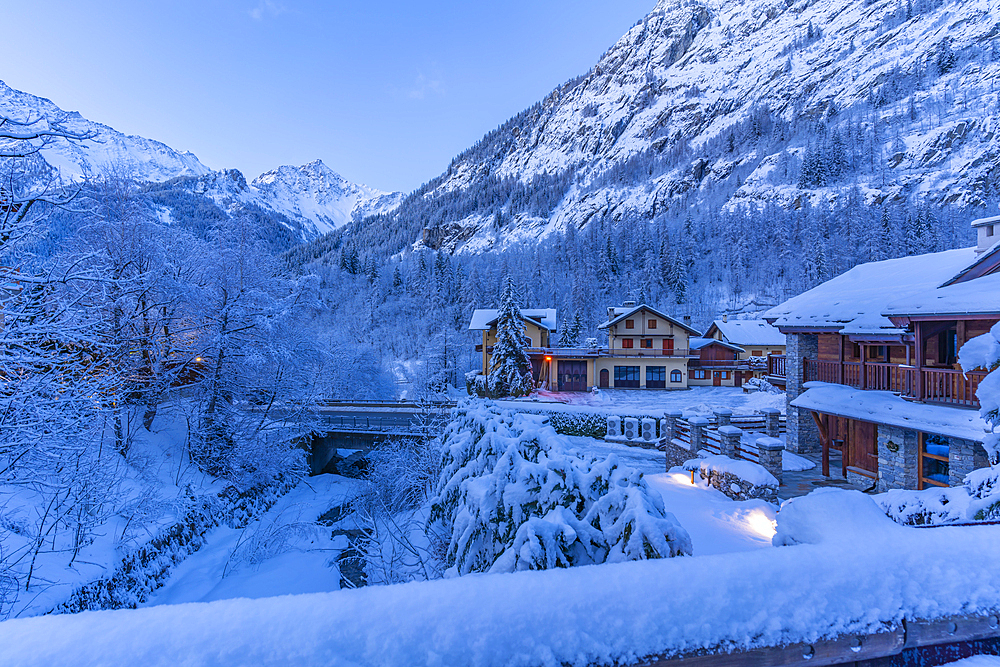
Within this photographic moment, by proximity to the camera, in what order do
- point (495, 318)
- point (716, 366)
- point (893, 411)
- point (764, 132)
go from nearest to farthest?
point (893, 411), point (495, 318), point (716, 366), point (764, 132)

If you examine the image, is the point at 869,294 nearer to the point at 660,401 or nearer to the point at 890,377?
the point at 890,377

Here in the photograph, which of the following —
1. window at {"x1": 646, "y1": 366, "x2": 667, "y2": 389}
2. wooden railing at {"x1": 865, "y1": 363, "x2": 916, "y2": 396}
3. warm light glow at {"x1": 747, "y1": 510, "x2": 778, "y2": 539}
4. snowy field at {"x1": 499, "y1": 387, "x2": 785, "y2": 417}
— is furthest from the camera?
window at {"x1": 646, "y1": 366, "x2": 667, "y2": 389}

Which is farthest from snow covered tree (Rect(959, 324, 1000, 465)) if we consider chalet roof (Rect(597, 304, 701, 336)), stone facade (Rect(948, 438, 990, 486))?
chalet roof (Rect(597, 304, 701, 336))

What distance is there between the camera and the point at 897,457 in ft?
35.5

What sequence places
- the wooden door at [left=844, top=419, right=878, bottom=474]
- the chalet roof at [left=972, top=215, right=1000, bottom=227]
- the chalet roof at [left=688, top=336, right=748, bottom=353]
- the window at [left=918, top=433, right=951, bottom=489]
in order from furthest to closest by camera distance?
the chalet roof at [left=688, top=336, right=748, bottom=353]
the wooden door at [left=844, top=419, right=878, bottom=474]
the chalet roof at [left=972, top=215, right=1000, bottom=227]
the window at [left=918, top=433, right=951, bottom=489]

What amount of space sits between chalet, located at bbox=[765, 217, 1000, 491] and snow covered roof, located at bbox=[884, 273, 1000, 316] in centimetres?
2

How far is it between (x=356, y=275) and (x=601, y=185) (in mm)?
83158

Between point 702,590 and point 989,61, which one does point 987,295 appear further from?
point 989,61

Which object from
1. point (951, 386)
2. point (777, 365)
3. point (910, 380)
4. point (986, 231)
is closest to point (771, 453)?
point (910, 380)

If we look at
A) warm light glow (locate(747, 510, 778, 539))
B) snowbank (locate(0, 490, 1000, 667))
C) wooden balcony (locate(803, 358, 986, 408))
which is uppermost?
snowbank (locate(0, 490, 1000, 667))

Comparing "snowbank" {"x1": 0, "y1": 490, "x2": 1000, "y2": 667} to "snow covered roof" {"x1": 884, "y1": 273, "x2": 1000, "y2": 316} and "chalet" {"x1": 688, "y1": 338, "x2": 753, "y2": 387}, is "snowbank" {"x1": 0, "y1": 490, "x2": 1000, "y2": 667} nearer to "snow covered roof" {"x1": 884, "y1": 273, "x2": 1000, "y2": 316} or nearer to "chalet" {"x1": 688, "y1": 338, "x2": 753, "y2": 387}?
"snow covered roof" {"x1": 884, "y1": 273, "x2": 1000, "y2": 316}

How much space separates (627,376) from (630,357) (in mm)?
1679

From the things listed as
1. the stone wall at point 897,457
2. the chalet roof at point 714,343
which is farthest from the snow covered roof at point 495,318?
the stone wall at point 897,457

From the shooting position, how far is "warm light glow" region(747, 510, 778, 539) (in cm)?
856
